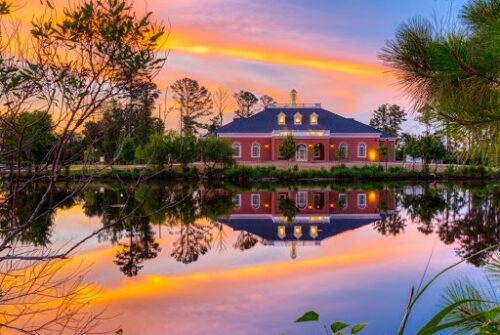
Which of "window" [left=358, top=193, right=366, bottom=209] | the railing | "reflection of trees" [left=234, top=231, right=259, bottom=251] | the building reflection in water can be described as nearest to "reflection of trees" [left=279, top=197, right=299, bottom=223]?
the building reflection in water

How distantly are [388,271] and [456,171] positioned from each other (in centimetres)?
2260

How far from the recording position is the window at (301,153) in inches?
1452

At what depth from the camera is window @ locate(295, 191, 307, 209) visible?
66.5 feet

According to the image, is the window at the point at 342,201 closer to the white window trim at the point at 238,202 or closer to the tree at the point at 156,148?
the white window trim at the point at 238,202

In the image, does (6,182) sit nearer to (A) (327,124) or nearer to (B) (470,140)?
(B) (470,140)

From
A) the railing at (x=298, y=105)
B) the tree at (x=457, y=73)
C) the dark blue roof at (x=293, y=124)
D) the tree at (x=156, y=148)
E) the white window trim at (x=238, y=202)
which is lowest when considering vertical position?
the white window trim at (x=238, y=202)

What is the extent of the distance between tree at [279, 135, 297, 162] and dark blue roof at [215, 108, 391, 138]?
316 centimetres

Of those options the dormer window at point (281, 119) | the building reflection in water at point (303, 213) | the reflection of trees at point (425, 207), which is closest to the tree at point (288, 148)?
the dormer window at point (281, 119)

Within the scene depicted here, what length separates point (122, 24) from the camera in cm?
237

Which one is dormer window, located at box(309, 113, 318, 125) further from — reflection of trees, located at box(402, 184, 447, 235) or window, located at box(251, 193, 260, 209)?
window, located at box(251, 193, 260, 209)

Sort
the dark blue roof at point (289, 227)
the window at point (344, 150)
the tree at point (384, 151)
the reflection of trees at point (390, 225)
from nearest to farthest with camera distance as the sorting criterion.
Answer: the dark blue roof at point (289, 227) → the reflection of trees at point (390, 225) → the tree at point (384, 151) → the window at point (344, 150)

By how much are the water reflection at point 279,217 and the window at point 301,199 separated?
0.04m

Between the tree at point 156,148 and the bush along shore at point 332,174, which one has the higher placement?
the tree at point 156,148

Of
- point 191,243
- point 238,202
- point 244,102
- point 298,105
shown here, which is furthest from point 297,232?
point 244,102
